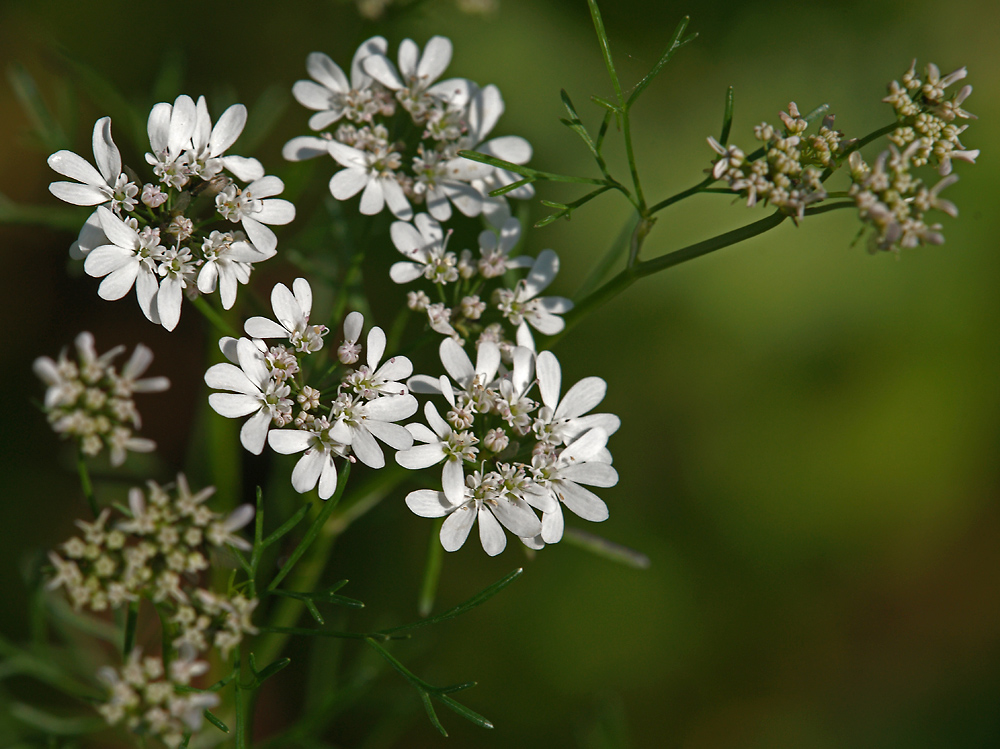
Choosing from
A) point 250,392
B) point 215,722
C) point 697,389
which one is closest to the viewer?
point 215,722

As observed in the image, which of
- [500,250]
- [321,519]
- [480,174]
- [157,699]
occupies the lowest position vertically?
[157,699]

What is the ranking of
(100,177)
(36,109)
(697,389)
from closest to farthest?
(100,177) < (36,109) < (697,389)

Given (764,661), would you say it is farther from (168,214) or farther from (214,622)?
(168,214)

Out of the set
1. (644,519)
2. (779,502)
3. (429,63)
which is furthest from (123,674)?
(779,502)

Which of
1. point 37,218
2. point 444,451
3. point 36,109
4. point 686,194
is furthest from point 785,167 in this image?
point 36,109

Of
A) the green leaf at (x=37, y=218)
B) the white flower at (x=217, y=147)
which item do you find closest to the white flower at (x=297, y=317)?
the white flower at (x=217, y=147)

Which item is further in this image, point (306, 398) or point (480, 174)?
point (480, 174)

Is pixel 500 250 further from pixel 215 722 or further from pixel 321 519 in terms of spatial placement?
pixel 215 722

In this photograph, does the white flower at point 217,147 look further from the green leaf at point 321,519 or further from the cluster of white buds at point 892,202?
the cluster of white buds at point 892,202
